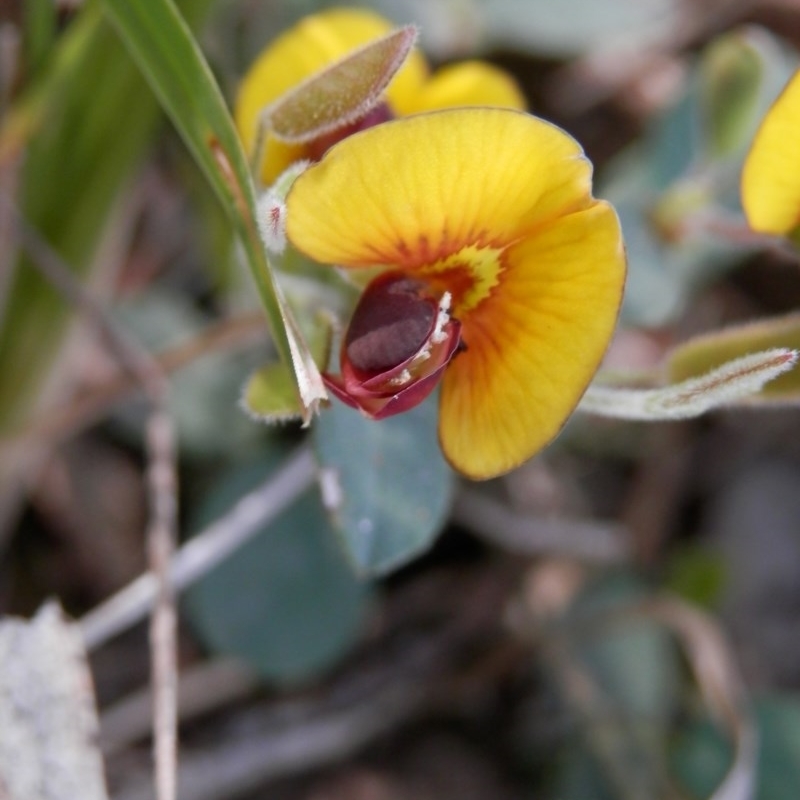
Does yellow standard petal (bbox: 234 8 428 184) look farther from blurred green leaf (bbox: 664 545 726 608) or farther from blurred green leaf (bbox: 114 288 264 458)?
blurred green leaf (bbox: 664 545 726 608)

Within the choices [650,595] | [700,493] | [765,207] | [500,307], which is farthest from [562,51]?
[500,307]

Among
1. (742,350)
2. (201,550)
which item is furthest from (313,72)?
(201,550)

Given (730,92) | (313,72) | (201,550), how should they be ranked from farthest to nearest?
1. (730,92)
2. (201,550)
3. (313,72)

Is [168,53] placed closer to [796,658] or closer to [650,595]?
[650,595]

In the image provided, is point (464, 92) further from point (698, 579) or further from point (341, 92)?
point (698, 579)

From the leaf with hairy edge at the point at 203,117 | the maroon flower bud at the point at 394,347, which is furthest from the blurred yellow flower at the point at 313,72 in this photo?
the maroon flower bud at the point at 394,347

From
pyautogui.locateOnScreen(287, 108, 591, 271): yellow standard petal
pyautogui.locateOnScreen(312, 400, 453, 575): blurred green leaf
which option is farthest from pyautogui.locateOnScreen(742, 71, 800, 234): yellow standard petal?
pyautogui.locateOnScreen(312, 400, 453, 575): blurred green leaf
